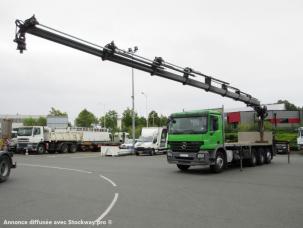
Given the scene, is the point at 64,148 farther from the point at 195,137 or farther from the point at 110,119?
the point at 110,119

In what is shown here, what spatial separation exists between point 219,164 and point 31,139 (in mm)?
23422

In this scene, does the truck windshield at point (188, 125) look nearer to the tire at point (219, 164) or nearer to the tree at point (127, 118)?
the tire at point (219, 164)

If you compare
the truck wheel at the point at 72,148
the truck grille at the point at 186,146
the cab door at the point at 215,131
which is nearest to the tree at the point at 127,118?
the truck wheel at the point at 72,148

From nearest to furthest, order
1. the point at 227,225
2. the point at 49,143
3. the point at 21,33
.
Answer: the point at 227,225, the point at 21,33, the point at 49,143

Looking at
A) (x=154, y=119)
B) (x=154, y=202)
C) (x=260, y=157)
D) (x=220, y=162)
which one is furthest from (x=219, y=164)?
(x=154, y=119)

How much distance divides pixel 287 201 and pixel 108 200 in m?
4.76

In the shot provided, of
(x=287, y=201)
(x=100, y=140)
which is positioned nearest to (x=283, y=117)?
(x=100, y=140)

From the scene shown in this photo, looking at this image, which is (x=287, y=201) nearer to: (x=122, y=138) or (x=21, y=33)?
(x=21, y=33)

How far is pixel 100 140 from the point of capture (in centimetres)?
4272

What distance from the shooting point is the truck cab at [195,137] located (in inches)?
601

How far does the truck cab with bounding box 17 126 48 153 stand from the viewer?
34.0 metres

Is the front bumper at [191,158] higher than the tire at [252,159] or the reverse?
higher

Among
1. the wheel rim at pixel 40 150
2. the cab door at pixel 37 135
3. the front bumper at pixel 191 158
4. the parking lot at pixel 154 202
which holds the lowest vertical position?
the parking lot at pixel 154 202

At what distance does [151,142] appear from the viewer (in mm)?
32656
